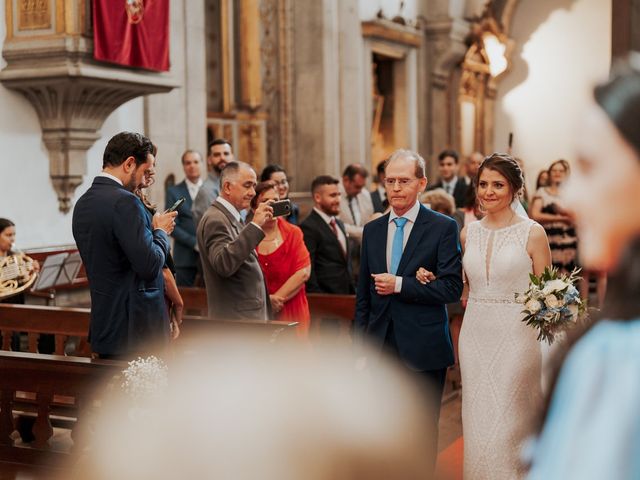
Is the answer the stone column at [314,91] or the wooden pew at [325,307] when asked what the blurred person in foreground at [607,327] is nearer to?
the wooden pew at [325,307]

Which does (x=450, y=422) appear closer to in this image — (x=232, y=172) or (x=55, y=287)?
(x=232, y=172)

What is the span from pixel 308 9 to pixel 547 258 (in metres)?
7.87

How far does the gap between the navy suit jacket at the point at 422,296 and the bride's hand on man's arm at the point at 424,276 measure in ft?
0.06

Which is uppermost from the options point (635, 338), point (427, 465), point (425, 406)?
point (635, 338)

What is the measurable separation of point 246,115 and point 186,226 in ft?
12.7

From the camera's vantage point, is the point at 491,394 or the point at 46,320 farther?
the point at 46,320

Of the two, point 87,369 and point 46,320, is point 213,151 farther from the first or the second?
point 87,369

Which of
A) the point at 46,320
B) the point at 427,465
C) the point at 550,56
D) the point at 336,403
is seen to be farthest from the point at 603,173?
the point at 550,56

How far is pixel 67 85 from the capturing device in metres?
7.02

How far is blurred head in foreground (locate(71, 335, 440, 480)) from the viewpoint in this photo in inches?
142

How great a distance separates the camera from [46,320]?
5.27m

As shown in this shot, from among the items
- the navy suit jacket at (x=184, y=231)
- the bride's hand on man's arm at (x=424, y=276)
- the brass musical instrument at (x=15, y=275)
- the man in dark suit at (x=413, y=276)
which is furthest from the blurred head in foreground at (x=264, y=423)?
the navy suit jacket at (x=184, y=231)

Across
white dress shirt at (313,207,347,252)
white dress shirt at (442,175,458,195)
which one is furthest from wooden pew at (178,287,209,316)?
white dress shirt at (442,175,458,195)

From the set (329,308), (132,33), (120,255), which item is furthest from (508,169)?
(132,33)
